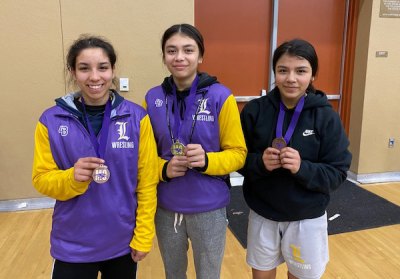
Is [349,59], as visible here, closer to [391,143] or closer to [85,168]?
[391,143]

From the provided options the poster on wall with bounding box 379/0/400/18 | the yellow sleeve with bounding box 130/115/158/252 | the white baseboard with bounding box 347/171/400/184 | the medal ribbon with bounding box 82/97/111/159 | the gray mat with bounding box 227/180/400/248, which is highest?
the poster on wall with bounding box 379/0/400/18

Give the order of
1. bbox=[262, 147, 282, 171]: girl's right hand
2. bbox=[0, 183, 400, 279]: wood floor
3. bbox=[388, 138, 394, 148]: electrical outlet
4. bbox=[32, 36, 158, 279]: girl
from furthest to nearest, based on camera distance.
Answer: bbox=[388, 138, 394, 148]: electrical outlet → bbox=[0, 183, 400, 279]: wood floor → bbox=[262, 147, 282, 171]: girl's right hand → bbox=[32, 36, 158, 279]: girl

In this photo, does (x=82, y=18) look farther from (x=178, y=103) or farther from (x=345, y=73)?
(x=345, y=73)

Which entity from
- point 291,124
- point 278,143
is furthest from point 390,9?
point 278,143

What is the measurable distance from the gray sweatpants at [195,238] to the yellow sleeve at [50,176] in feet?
1.47

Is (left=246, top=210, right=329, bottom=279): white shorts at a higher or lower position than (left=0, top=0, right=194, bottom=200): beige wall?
lower

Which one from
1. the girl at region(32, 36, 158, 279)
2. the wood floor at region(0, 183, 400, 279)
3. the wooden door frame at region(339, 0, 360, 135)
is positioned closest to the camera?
the girl at region(32, 36, 158, 279)

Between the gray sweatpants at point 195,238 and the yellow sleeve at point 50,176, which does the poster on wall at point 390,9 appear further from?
the yellow sleeve at point 50,176

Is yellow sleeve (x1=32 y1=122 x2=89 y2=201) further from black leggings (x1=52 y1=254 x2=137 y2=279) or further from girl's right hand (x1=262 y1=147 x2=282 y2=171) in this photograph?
girl's right hand (x1=262 y1=147 x2=282 y2=171)

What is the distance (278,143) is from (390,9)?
355 centimetres

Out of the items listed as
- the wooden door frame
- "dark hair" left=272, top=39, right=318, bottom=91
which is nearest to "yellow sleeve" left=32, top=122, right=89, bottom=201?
"dark hair" left=272, top=39, right=318, bottom=91

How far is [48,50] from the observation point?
3268mm

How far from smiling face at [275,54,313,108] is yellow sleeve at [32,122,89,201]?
0.92 meters

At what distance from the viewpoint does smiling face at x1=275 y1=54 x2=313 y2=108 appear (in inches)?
58.6
